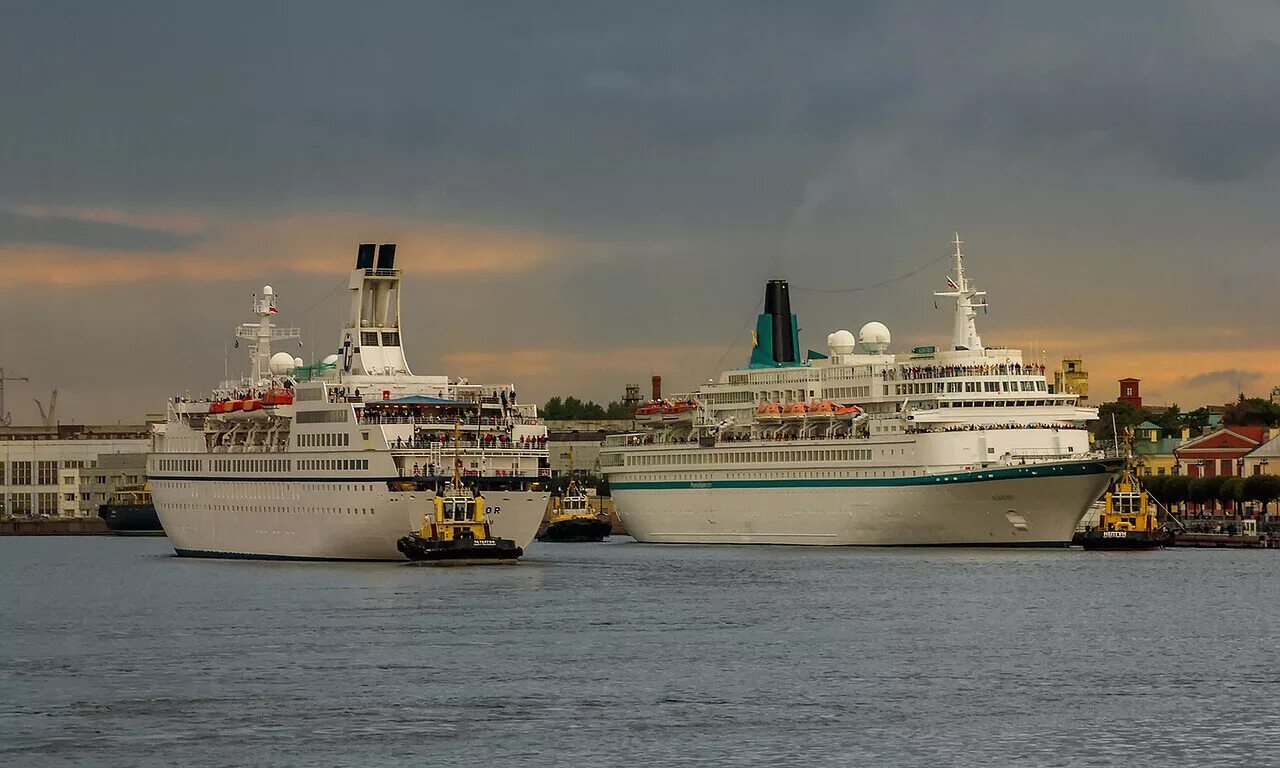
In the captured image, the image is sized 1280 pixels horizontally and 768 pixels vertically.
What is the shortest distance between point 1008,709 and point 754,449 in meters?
78.0

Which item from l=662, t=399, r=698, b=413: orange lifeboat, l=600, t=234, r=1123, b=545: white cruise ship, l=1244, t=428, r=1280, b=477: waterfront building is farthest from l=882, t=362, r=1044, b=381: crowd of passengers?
l=1244, t=428, r=1280, b=477: waterfront building

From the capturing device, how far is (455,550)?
87.0 meters

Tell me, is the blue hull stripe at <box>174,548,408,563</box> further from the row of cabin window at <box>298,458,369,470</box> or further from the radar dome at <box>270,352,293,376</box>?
the radar dome at <box>270,352,293,376</box>

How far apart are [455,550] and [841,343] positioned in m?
44.2

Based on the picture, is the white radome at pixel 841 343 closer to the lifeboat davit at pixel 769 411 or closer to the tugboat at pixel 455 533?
the lifeboat davit at pixel 769 411

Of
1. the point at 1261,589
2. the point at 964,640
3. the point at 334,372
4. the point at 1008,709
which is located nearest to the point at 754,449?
the point at 334,372

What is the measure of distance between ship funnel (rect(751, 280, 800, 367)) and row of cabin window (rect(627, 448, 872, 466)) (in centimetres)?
692

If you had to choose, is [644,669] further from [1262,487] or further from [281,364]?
[1262,487]

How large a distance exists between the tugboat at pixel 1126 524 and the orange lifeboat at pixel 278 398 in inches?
1623

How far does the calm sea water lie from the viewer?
41.8 meters

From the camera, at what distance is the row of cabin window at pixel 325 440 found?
303 feet

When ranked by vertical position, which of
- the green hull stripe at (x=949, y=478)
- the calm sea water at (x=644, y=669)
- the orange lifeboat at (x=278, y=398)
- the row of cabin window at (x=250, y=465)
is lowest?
the calm sea water at (x=644, y=669)

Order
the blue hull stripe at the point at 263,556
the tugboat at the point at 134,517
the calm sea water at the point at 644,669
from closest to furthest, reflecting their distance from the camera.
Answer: the calm sea water at the point at 644,669 < the blue hull stripe at the point at 263,556 < the tugboat at the point at 134,517

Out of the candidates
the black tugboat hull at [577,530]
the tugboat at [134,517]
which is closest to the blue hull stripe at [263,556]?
the black tugboat hull at [577,530]
